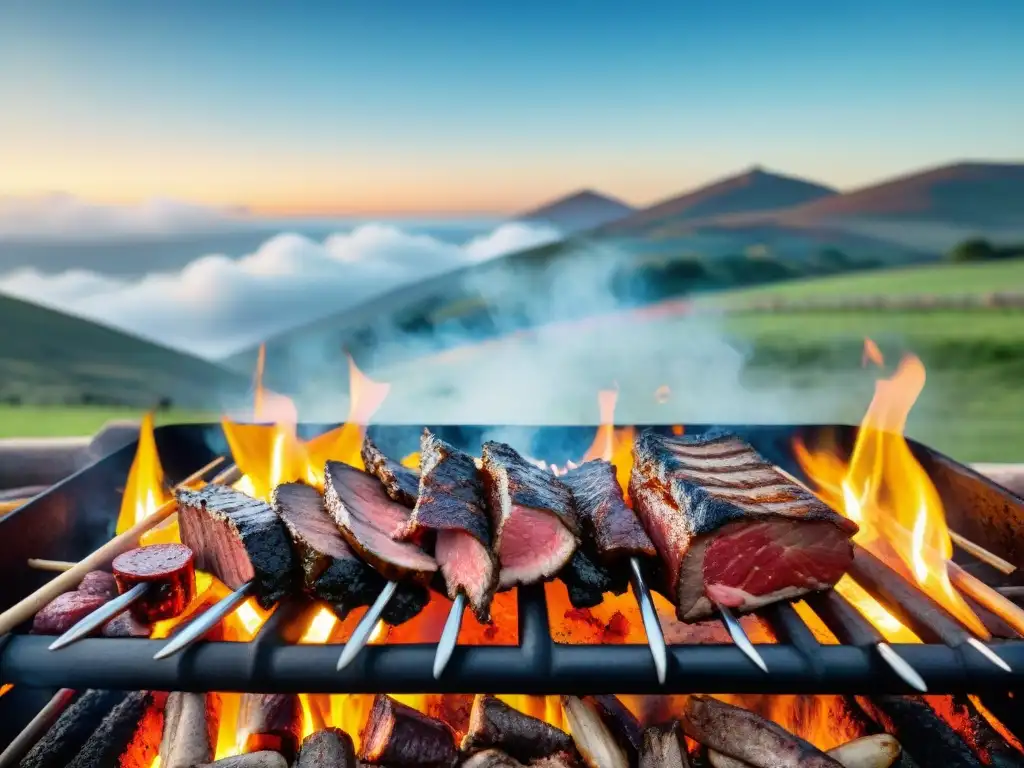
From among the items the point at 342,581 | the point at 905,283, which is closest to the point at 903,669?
the point at 342,581

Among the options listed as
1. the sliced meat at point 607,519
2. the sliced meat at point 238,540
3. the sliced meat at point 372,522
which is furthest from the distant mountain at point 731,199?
the sliced meat at point 238,540

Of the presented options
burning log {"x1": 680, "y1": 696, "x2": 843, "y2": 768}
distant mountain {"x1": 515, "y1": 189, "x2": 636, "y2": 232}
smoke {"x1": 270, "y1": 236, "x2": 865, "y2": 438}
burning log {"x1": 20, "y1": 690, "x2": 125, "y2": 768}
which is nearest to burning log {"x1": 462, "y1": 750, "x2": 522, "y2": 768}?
burning log {"x1": 680, "y1": 696, "x2": 843, "y2": 768}

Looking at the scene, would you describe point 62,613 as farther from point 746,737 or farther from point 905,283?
point 905,283

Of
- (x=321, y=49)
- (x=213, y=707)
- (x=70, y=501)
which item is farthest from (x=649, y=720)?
(x=321, y=49)

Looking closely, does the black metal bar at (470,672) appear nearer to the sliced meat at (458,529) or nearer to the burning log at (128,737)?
the sliced meat at (458,529)

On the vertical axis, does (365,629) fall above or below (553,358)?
above

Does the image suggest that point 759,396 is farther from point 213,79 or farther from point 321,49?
point 213,79

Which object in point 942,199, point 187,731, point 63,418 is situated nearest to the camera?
point 187,731
